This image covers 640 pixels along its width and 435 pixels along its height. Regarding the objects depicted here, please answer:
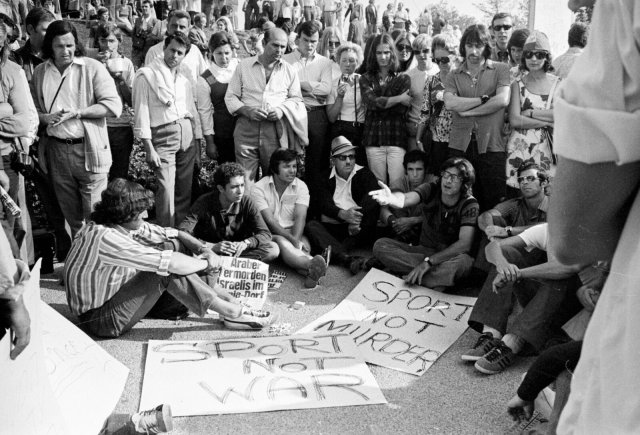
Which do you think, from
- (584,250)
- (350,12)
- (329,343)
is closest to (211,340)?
(329,343)

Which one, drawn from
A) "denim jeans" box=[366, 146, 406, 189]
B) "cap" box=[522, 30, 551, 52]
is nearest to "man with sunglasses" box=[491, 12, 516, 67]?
"cap" box=[522, 30, 551, 52]

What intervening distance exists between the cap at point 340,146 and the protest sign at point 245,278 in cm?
160

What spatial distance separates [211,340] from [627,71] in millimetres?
3921

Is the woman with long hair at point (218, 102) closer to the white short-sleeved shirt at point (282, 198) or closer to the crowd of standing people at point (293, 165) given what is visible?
the crowd of standing people at point (293, 165)

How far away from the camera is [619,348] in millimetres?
943

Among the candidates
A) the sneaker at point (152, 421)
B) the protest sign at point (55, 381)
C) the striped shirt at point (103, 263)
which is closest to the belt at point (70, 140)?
the striped shirt at point (103, 263)

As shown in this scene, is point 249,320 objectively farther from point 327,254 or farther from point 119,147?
point 119,147

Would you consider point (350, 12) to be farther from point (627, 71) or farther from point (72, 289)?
point (627, 71)

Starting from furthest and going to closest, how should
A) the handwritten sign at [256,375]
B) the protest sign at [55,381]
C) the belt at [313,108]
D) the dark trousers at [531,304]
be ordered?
the belt at [313,108] < the dark trousers at [531,304] < the handwritten sign at [256,375] < the protest sign at [55,381]

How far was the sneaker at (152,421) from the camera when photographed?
10.4 ft

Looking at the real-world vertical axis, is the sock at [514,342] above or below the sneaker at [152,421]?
below

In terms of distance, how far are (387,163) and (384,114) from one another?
447mm

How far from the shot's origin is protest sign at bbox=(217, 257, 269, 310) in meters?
5.15

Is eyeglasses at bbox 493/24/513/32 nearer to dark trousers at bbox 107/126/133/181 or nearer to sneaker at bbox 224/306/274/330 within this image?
dark trousers at bbox 107/126/133/181
